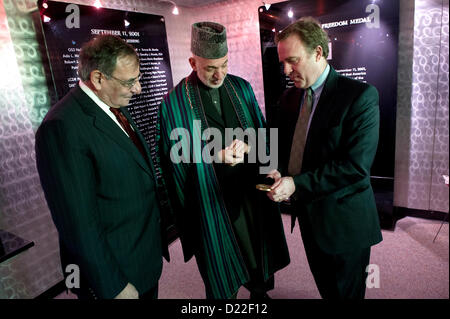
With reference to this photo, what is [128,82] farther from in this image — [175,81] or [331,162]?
[175,81]

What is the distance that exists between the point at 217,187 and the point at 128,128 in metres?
Answer: 0.64

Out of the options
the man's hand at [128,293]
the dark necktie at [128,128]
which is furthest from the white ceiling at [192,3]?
the man's hand at [128,293]

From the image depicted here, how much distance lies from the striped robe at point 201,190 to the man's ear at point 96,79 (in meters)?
0.57

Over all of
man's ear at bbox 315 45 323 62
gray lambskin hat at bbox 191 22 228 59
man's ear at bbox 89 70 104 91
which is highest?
gray lambskin hat at bbox 191 22 228 59

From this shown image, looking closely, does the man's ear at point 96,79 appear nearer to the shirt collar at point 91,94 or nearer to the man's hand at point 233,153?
the shirt collar at point 91,94

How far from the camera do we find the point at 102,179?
1210 millimetres

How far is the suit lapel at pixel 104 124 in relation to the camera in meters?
1.22

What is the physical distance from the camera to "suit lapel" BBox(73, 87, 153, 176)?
4.00ft

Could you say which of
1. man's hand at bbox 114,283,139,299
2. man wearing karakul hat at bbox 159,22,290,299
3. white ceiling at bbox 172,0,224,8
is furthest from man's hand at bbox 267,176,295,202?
white ceiling at bbox 172,0,224,8

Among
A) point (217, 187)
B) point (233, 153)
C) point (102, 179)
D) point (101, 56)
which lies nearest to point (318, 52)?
point (233, 153)

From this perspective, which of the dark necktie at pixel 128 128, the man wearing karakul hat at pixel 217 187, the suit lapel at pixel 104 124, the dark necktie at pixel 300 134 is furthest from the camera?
the man wearing karakul hat at pixel 217 187

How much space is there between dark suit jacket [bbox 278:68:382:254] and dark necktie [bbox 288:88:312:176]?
73mm

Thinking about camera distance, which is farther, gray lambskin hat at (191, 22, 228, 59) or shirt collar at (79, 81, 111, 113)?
gray lambskin hat at (191, 22, 228, 59)

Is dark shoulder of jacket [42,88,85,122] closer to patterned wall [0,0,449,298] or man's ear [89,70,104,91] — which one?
man's ear [89,70,104,91]
